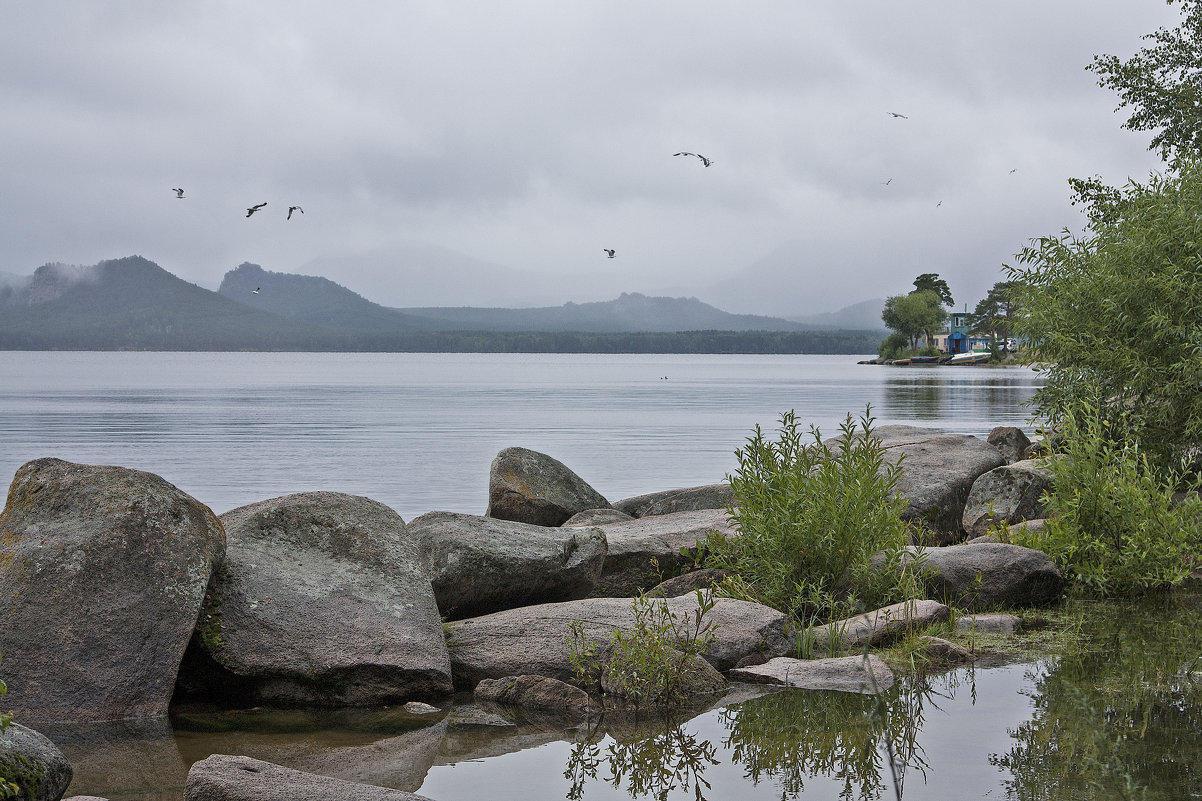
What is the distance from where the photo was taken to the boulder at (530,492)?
16438 mm

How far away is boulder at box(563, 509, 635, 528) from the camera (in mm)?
15336

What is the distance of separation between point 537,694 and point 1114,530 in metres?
7.14

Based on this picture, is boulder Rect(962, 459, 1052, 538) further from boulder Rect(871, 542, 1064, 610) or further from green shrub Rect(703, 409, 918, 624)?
green shrub Rect(703, 409, 918, 624)

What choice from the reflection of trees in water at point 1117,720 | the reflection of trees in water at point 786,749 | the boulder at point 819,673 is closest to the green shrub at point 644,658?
the reflection of trees in water at point 786,749

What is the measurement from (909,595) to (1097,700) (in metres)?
2.73

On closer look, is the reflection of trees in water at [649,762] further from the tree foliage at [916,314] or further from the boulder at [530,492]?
the tree foliage at [916,314]

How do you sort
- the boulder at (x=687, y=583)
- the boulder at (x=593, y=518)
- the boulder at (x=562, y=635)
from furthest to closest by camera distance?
the boulder at (x=593, y=518) < the boulder at (x=687, y=583) < the boulder at (x=562, y=635)

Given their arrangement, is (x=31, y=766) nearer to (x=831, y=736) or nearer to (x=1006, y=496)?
(x=831, y=736)

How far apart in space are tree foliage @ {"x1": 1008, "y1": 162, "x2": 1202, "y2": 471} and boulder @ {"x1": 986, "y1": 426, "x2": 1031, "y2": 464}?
4572mm

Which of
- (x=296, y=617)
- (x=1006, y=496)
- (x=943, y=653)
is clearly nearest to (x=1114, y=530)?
(x=1006, y=496)

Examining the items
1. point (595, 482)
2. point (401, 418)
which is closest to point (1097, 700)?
point (595, 482)

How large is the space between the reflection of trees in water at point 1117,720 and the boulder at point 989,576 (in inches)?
39.8

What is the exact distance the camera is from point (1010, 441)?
71.1 feet

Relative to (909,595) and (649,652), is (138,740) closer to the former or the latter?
(649,652)
